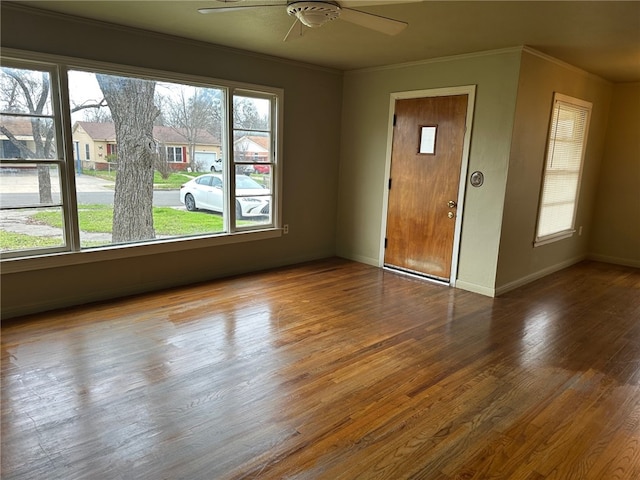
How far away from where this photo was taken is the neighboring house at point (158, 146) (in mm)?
3830

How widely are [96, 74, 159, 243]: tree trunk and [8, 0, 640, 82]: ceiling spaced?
589mm

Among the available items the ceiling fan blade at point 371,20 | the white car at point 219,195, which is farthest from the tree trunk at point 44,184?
the ceiling fan blade at point 371,20

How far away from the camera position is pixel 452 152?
15.4 ft

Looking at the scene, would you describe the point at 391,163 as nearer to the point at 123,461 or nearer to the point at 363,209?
the point at 363,209

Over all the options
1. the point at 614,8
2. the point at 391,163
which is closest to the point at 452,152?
the point at 391,163

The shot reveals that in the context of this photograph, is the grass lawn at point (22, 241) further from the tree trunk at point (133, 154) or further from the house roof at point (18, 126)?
the house roof at point (18, 126)

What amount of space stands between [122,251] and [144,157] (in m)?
0.95

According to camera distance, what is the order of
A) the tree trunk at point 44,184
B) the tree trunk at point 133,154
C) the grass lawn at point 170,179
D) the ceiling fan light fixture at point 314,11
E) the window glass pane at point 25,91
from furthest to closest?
the grass lawn at point 170,179 < the tree trunk at point 133,154 < the tree trunk at point 44,184 < the window glass pane at point 25,91 < the ceiling fan light fixture at point 314,11

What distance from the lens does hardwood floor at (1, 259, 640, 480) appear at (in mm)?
2051

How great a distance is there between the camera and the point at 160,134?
4.30 metres

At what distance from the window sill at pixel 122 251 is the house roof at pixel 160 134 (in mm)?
1020

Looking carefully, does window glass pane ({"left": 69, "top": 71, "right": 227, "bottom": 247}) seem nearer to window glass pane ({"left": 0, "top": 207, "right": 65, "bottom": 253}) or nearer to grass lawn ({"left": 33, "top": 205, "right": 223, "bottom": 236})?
grass lawn ({"left": 33, "top": 205, "right": 223, "bottom": 236})

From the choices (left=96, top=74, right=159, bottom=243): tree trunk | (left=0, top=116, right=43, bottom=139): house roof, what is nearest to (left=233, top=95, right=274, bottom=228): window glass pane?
(left=96, top=74, right=159, bottom=243): tree trunk

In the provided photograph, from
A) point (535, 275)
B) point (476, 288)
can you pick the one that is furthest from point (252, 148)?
point (535, 275)
